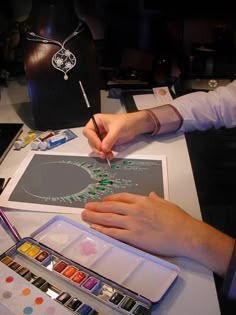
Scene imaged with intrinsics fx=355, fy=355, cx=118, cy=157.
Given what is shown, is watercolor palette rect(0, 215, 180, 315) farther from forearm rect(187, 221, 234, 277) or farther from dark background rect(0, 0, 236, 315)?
dark background rect(0, 0, 236, 315)

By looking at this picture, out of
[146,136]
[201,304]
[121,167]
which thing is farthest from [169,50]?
[201,304]

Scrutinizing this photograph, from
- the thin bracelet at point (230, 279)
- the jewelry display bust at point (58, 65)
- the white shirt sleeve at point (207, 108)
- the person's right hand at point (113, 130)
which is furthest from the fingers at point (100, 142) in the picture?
the thin bracelet at point (230, 279)

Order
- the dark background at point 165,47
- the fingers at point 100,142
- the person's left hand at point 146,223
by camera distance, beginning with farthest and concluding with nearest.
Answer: the dark background at point 165,47 < the fingers at point 100,142 < the person's left hand at point 146,223

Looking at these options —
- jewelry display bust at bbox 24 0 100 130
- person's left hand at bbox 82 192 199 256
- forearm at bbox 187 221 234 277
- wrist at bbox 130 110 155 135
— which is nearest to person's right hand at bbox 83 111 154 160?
wrist at bbox 130 110 155 135

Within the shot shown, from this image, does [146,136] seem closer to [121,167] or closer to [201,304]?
[121,167]

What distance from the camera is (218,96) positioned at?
0.99m

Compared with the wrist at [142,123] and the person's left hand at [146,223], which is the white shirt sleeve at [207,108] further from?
the person's left hand at [146,223]

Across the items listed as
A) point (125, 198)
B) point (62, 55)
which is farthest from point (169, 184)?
point (62, 55)

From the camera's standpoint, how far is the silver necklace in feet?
3.00

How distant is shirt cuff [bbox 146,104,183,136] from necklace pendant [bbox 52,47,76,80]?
24 centimetres

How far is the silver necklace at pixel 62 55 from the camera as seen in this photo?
915 mm

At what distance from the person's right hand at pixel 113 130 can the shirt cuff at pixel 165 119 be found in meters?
0.02

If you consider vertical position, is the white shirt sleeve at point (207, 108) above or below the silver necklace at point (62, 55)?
below

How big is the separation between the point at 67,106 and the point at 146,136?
0.75ft
